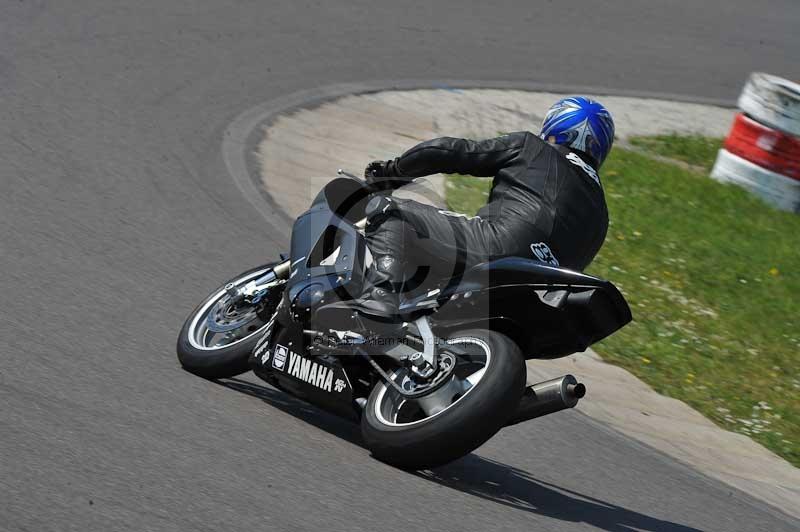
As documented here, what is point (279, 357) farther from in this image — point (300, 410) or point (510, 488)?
point (510, 488)

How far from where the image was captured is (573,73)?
14.4 metres

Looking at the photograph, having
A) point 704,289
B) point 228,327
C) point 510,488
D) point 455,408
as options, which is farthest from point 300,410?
point 704,289

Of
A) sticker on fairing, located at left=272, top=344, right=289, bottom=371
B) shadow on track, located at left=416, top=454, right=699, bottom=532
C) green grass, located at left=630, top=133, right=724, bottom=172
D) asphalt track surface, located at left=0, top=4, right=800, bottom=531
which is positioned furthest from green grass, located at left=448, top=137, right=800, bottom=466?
sticker on fairing, located at left=272, top=344, right=289, bottom=371

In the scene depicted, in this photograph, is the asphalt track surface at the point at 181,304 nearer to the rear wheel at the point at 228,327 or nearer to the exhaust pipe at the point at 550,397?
the rear wheel at the point at 228,327

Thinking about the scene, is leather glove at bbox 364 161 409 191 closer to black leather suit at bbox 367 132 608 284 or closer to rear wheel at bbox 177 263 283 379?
black leather suit at bbox 367 132 608 284

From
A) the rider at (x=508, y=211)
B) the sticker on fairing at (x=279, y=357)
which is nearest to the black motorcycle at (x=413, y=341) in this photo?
the sticker on fairing at (x=279, y=357)

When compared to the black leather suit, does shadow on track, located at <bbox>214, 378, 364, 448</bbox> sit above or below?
below

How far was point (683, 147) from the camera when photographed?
43.3 feet

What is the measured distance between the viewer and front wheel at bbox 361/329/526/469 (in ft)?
14.7

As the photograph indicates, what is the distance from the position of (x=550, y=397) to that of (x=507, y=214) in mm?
805

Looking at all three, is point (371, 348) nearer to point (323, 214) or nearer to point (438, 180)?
point (323, 214)

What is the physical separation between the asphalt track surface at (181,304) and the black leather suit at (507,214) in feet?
3.08

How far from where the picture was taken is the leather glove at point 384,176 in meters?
5.34

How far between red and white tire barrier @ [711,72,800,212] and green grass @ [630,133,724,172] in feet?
2.32
